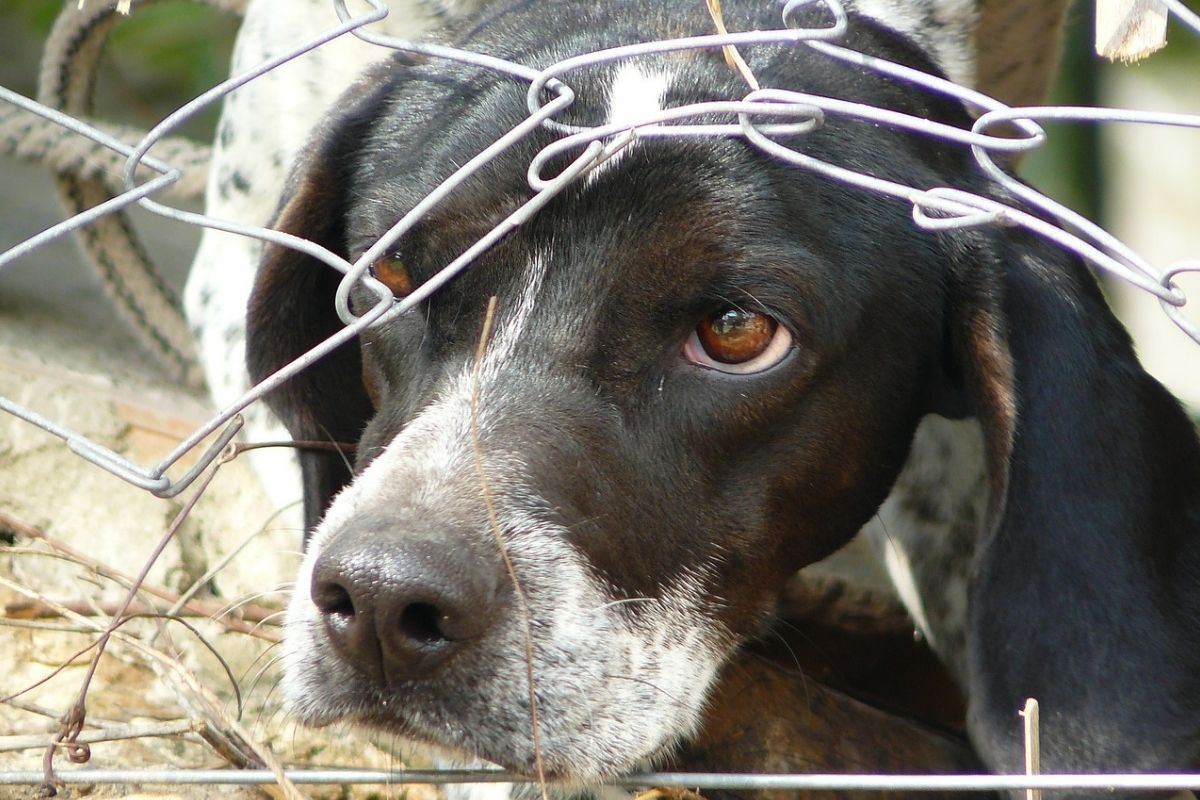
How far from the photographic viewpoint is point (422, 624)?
198 centimetres

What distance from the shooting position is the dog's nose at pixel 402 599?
1.92 metres

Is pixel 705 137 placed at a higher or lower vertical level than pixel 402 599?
higher

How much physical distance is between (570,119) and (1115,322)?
90cm

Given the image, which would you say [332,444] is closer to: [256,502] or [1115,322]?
[256,502]

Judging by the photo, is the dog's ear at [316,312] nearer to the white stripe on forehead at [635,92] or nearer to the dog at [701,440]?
the dog at [701,440]

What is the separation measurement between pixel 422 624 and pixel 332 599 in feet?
0.41

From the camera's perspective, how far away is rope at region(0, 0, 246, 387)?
4.55 metres

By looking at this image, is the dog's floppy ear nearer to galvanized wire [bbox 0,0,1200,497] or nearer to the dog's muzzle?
galvanized wire [bbox 0,0,1200,497]

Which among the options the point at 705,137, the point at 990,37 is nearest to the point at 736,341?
the point at 705,137

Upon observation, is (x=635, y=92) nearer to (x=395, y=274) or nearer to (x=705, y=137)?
(x=705, y=137)

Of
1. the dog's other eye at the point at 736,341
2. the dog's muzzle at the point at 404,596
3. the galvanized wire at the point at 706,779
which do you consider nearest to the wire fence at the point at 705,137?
the galvanized wire at the point at 706,779

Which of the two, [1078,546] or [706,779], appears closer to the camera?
Result: [706,779]

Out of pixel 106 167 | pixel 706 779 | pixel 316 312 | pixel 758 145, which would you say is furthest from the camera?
pixel 106 167

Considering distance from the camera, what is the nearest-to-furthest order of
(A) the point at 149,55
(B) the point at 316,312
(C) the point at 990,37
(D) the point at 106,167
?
1. (B) the point at 316,312
2. (C) the point at 990,37
3. (D) the point at 106,167
4. (A) the point at 149,55
